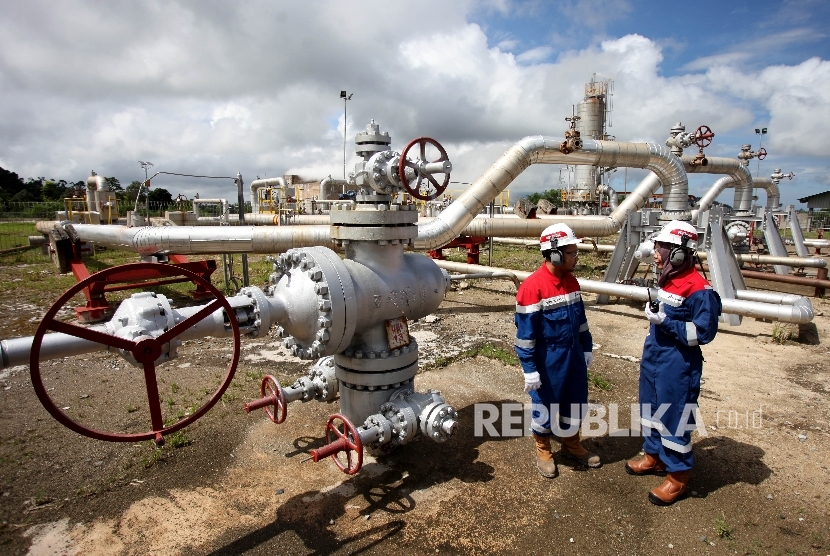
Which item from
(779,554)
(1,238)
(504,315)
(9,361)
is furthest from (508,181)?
(1,238)

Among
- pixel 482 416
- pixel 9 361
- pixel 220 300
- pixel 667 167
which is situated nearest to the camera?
pixel 9 361

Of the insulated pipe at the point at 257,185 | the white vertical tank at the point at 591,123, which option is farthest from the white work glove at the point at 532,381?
the white vertical tank at the point at 591,123

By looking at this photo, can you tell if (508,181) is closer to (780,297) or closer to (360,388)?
(780,297)

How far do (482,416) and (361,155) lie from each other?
2.23 meters

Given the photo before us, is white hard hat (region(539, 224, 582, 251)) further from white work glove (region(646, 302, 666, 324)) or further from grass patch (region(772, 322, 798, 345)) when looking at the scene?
grass patch (region(772, 322, 798, 345))

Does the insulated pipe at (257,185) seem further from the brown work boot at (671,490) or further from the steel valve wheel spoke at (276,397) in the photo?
the brown work boot at (671,490)

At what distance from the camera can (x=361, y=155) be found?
3.02m

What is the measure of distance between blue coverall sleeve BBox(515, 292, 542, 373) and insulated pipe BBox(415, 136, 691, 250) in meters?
3.75

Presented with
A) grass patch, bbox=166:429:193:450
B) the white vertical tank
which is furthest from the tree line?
grass patch, bbox=166:429:193:450

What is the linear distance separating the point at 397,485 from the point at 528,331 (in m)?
1.25

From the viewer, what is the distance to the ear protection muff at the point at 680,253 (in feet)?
9.07

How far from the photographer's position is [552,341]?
307 cm

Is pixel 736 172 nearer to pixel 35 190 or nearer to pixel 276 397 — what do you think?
pixel 276 397

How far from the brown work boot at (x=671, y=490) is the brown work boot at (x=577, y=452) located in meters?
0.43
